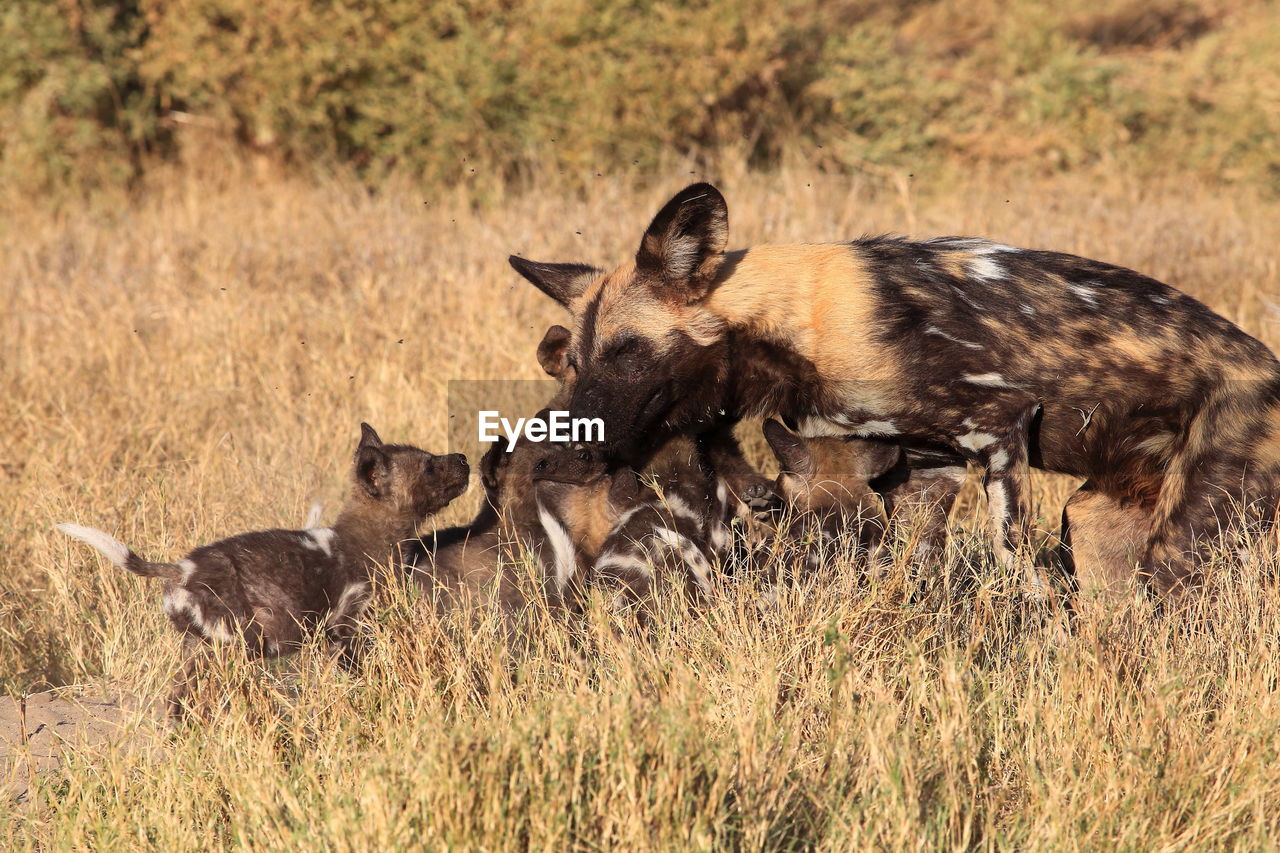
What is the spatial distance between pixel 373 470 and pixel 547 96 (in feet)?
19.8

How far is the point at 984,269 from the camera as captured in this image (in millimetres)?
4254

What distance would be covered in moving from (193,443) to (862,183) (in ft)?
17.7

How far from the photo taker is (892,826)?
2.88 metres

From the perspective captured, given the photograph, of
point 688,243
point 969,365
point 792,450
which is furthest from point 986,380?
point 688,243

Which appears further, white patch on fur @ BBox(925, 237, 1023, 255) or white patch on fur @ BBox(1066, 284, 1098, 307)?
white patch on fur @ BBox(925, 237, 1023, 255)

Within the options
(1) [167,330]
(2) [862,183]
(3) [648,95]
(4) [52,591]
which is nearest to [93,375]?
(1) [167,330]

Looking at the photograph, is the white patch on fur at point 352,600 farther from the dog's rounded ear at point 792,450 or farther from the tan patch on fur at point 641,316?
the dog's rounded ear at point 792,450

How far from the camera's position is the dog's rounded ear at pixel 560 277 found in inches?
189

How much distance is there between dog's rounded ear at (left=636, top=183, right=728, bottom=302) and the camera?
4.15 metres

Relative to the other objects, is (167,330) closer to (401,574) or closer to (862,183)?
(401,574)

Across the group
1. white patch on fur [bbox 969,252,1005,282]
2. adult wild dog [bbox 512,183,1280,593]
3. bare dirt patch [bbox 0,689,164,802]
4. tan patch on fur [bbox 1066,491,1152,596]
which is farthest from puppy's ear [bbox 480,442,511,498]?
tan patch on fur [bbox 1066,491,1152,596]

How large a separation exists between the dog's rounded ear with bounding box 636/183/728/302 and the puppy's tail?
1.70 metres

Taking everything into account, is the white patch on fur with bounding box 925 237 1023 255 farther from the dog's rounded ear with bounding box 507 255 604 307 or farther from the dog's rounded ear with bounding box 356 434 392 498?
the dog's rounded ear with bounding box 356 434 392 498

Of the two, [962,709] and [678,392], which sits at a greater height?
[678,392]
